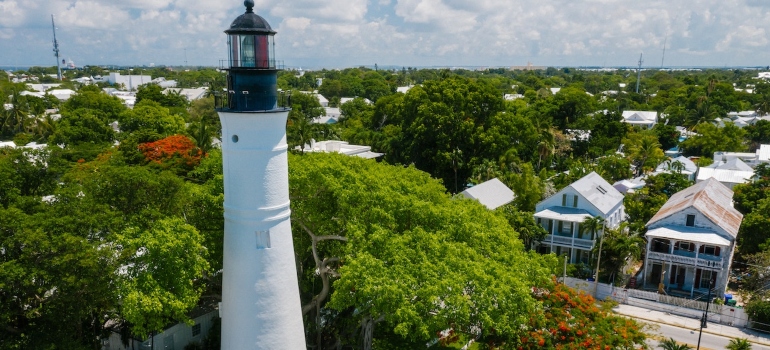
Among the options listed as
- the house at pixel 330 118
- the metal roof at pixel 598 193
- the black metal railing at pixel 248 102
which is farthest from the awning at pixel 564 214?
the house at pixel 330 118

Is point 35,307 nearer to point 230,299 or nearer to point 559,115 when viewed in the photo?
point 230,299

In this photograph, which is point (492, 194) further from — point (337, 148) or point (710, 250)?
point (337, 148)

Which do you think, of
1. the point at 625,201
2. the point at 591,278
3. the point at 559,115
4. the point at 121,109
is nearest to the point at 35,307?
the point at 591,278

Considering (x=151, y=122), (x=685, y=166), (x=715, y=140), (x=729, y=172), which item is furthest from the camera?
(x=715, y=140)

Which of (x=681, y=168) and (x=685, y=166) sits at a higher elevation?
(x=681, y=168)

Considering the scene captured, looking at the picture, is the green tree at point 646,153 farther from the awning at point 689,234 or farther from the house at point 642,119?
the house at point 642,119

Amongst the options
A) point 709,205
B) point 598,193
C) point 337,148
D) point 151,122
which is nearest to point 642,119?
point 598,193

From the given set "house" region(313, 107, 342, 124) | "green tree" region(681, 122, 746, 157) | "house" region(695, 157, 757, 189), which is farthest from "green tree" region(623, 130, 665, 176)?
"house" region(313, 107, 342, 124)
